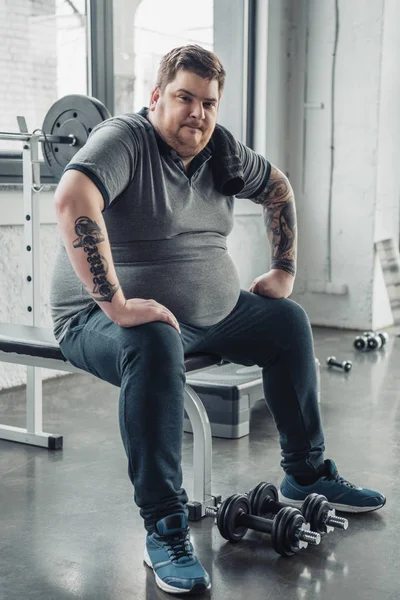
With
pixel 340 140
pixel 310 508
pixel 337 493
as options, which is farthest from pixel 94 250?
pixel 340 140

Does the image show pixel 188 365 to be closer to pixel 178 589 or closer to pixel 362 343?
pixel 178 589

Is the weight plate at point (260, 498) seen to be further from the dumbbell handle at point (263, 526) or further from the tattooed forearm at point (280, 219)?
the tattooed forearm at point (280, 219)

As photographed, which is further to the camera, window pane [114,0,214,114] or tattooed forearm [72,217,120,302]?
window pane [114,0,214,114]

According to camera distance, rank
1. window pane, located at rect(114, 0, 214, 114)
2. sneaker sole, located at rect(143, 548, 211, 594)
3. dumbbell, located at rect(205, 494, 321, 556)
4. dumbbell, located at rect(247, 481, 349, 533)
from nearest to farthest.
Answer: sneaker sole, located at rect(143, 548, 211, 594)
dumbbell, located at rect(205, 494, 321, 556)
dumbbell, located at rect(247, 481, 349, 533)
window pane, located at rect(114, 0, 214, 114)

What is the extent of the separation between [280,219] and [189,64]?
0.52 m

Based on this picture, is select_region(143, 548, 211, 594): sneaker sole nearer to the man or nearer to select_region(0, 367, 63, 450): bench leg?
the man

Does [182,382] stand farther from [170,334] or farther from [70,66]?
[70,66]

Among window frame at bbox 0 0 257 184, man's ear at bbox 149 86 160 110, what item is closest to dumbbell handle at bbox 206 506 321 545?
man's ear at bbox 149 86 160 110

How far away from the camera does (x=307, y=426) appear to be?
1.92m

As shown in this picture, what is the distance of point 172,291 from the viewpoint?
179 centimetres

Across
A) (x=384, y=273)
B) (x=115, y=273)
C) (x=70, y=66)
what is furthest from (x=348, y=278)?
(x=115, y=273)

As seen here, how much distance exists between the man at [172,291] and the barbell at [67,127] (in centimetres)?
57

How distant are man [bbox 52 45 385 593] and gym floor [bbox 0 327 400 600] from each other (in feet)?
0.34

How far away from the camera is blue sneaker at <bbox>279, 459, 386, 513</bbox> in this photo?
196 centimetres
